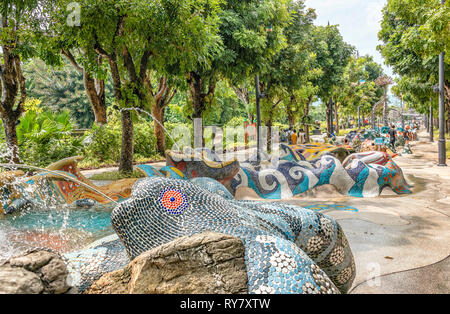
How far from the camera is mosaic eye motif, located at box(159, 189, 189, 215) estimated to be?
185cm

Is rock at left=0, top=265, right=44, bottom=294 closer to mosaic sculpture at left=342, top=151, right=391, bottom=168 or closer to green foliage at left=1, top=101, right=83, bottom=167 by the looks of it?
mosaic sculpture at left=342, top=151, right=391, bottom=168

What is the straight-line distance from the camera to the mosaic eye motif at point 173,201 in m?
1.85

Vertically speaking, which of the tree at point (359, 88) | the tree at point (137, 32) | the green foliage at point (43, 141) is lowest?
the green foliage at point (43, 141)

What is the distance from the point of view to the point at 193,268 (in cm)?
140

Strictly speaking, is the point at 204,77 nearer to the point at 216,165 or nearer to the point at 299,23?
the point at 216,165

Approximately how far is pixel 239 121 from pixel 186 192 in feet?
112

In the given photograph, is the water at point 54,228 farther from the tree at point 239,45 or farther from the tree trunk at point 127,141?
the tree at point 239,45

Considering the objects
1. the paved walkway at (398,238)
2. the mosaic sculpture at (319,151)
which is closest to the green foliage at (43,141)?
the mosaic sculpture at (319,151)

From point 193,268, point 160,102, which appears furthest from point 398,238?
point 160,102

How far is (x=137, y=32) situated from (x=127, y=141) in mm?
3014

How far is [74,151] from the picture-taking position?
13.5 m

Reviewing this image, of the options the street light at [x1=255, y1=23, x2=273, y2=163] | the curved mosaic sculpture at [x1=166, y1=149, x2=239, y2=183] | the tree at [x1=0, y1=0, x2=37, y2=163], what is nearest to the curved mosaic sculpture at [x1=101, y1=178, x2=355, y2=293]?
the curved mosaic sculpture at [x1=166, y1=149, x2=239, y2=183]

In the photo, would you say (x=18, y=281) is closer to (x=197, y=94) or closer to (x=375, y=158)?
(x=375, y=158)
